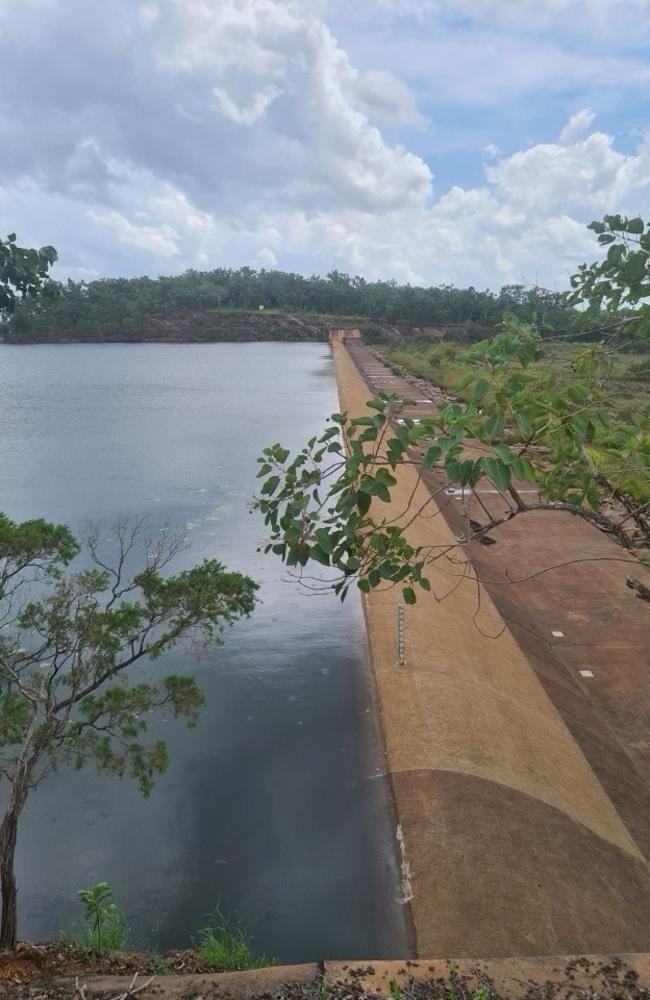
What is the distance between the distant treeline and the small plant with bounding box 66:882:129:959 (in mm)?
61733

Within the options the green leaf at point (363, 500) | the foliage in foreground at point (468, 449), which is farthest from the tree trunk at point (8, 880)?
the green leaf at point (363, 500)

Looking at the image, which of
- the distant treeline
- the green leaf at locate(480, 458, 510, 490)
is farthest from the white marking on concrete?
the distant treeline

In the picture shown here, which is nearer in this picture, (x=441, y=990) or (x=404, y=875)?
(x=441, y=990)

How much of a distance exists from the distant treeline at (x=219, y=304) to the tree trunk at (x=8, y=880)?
205 ft

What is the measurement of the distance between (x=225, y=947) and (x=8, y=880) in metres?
1.63

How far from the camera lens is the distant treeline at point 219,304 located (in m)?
67.8

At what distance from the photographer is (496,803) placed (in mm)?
5793

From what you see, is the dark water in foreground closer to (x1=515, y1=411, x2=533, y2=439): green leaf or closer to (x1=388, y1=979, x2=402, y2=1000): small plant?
(x1=388, y1=979, x2=402, y2=1000): small plant

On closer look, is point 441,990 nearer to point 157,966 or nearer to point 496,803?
point 157,966

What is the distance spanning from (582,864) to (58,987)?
151 inches

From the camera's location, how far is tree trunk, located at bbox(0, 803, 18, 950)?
3982 mm

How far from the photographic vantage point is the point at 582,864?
5.42 m

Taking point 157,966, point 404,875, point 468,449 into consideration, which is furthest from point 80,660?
point 468,449

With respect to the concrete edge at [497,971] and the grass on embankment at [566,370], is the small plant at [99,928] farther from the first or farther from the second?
the grass on embankment at [566,370]
